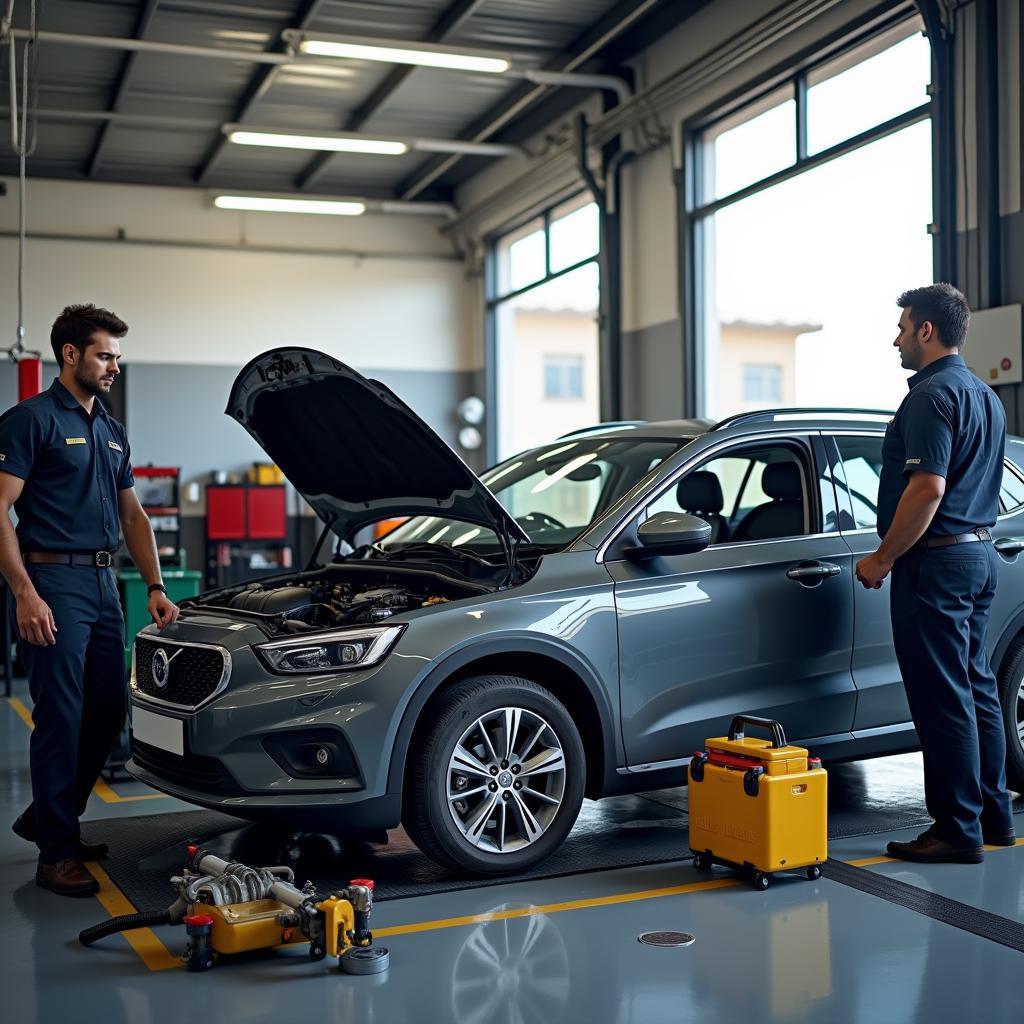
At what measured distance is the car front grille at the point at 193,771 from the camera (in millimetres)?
3963

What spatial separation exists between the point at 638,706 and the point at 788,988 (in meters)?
1.24

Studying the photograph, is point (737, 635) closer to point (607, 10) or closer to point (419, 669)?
point (419, 669)

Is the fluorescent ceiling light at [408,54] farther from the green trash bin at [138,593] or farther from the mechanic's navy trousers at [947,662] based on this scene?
the mechanic's navy trousers at [947,662]

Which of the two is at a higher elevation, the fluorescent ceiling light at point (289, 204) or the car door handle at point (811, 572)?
the fluorescent ceiling light at point (289, 204)

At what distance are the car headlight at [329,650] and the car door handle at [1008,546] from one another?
7.70ft

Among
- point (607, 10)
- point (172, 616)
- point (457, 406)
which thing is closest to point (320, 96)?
point (607, 10)

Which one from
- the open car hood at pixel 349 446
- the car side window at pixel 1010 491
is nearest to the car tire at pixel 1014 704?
the car side window at pixel 1010 491

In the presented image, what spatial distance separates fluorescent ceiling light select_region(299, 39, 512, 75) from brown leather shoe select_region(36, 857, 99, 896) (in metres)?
7.29

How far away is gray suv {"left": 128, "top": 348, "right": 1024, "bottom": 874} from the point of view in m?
3.92

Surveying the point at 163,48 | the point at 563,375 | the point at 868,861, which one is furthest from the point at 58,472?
the point at 563,375

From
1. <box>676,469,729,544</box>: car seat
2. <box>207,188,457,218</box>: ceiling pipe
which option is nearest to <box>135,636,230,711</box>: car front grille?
<box>676,469,729,544</box>: car seat

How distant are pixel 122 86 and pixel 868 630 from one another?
9621 millimetres

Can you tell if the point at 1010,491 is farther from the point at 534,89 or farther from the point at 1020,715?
the point at 534,89

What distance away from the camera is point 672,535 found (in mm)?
4191
